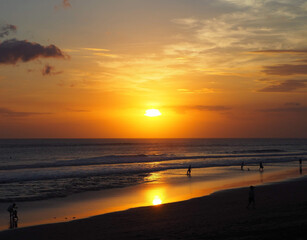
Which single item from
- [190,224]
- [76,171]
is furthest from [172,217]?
[76,171]

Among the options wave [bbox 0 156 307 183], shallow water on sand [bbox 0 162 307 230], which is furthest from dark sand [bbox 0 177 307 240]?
wave [bbox 0 156 307 183]

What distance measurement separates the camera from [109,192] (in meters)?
27.6

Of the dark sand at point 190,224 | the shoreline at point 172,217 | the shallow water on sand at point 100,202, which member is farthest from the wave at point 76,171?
the dark sand at point 190,224

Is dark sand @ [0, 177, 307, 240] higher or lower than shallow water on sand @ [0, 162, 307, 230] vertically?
lower

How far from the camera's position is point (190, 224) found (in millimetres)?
15305

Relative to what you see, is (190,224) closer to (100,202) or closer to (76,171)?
(100,202)

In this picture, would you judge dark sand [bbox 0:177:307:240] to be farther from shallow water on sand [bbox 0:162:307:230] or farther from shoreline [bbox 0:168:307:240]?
shallow water on sand [bbox 0:162:307:230]

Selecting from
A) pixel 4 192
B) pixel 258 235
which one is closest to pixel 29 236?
pixel 258 235

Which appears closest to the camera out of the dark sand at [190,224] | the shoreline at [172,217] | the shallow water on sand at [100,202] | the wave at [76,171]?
the dark sand at [190,224]

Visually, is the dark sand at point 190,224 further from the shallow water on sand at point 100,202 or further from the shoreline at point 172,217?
the shallow water on sand at point 100,202

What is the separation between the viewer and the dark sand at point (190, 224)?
41.8ft

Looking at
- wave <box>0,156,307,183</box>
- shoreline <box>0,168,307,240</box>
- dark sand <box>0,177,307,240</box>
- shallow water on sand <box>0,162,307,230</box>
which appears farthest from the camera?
wave <box>0,156,307,183</box>

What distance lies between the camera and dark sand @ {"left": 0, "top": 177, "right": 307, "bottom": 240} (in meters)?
12.7

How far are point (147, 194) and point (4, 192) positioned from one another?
13.0 metres
